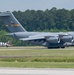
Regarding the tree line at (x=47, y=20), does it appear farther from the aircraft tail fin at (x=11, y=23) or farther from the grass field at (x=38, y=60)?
the grass field at (x=38, y=60)

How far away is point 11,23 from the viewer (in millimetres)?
89062

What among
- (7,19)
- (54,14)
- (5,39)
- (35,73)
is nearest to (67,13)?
(54,14)

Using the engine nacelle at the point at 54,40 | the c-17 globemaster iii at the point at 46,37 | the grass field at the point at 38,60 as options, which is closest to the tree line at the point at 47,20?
the c-17 globemaster iii at the point at 46,37

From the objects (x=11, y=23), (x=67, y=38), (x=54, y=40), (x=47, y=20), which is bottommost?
(x=54, y=40)

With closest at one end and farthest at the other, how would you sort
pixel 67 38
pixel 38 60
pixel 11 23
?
pixel 38 60 → pixel 67 38 → pixel 11 23

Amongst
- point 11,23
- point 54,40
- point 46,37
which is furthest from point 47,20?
point 54,40

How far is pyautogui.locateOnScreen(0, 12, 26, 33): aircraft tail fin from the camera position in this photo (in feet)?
286

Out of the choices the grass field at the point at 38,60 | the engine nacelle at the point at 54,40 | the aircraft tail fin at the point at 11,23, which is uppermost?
the aircraft tail fin at the point at 11,23

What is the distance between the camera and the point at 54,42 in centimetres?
7938

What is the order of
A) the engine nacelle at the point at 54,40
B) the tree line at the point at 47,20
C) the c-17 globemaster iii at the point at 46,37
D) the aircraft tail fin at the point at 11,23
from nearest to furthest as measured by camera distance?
the engine nacelle at the point at 54,40, the c-17 globemaster iii at the point at 46,37, the aircraft tail fin at the point at 11,23, the tree line at the point at 47,20

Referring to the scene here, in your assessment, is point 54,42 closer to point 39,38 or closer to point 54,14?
point 39,38

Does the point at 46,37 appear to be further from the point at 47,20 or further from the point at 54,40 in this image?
the point at 47,20

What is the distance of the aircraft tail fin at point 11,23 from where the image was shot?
87250 mm

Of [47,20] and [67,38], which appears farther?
[47,20]
